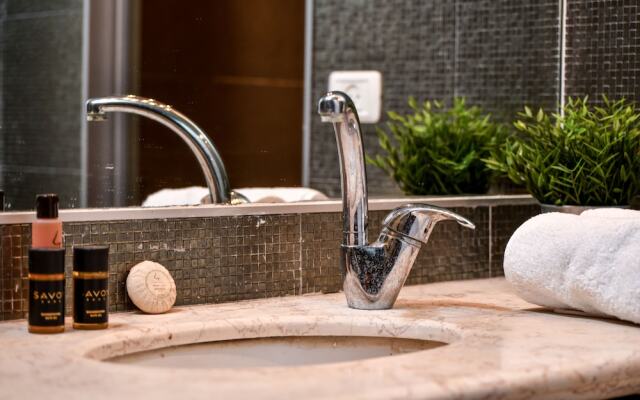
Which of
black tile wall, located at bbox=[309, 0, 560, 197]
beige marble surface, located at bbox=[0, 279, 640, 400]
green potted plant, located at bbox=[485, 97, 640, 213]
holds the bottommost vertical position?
beige marble surface, located at bbox=[0, 279, 640, 400]

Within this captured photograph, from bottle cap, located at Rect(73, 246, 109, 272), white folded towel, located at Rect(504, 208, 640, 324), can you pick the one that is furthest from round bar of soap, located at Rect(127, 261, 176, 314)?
white folded towel, located at Rect(504, 208, 640, 324)

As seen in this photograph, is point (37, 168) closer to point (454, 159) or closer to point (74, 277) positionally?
point (74, 277)

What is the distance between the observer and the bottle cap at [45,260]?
1.24 m

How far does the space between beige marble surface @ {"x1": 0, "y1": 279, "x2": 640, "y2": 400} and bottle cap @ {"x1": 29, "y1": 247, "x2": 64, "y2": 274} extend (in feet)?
0.25

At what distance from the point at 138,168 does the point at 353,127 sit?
301mm

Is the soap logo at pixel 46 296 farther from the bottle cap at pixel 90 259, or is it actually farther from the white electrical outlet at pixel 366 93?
the white electrical outlet at pixel 366 93

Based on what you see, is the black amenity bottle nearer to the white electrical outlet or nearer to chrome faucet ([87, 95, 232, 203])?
chrome faucet ([87, 95, 232, 203])

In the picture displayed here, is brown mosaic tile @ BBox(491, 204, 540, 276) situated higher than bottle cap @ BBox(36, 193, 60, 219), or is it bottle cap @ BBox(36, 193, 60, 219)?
bottle cap @ BBox(36, 193, 60, 219)

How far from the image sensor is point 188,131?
1.55 metres

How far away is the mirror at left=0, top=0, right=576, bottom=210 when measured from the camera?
1.39 metres

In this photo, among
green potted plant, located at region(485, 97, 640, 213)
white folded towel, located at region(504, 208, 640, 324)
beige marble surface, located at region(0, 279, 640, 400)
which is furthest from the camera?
green potted plant, located at region(485, 97, 640, 213)

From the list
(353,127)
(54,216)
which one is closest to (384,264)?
(353,127)

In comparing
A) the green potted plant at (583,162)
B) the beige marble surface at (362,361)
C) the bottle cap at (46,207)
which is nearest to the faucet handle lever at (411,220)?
the beige marble surface at (362,361)

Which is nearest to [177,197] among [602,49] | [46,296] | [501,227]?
[46,296]
